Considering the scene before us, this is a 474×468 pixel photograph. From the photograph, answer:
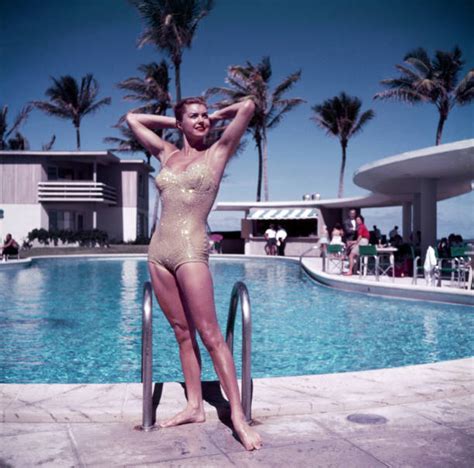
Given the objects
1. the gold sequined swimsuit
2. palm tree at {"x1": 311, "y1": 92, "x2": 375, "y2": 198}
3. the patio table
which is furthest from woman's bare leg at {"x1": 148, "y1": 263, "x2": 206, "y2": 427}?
palm tree at {"x1": 311, "y1": 92, "x2": 375, "y2": 198}

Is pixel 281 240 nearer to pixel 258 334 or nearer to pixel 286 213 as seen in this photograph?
pixel 286 213

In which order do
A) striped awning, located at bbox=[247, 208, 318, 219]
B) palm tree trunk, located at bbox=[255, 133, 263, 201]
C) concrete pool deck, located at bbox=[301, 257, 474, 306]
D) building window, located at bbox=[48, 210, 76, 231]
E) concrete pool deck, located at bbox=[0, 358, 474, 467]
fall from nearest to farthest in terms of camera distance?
concrete pool deck, located at bbox=[0, 358, 474, 467] → concrete pool deck, located at bbox=[301, 257, 474, 306] → striped awning, located at bbox=[247, 208, 318, 219] → building window, located at bbox=[48, 210, 76, 231] → palm tree trunk, located at bbox=[255, 133, 263, 201]

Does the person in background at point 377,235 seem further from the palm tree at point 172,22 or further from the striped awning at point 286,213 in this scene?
the palm tree at point 172,22

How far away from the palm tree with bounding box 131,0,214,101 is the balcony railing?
8.67 meters

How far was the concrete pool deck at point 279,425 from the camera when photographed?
2785 mm

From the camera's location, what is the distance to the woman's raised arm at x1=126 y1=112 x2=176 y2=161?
3.46m

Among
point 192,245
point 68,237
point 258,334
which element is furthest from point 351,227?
point 68,237

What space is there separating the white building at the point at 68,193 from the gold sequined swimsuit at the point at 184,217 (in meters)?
30.5

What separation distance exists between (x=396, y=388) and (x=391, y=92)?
3320 cm

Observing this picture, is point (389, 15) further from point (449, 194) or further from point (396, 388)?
point (449, 194)

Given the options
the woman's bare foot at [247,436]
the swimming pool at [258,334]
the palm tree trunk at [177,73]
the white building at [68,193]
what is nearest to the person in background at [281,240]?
the palm tree trunk at [177,73]

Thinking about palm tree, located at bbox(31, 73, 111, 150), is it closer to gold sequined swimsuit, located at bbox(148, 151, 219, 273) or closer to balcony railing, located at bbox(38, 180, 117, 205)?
balcony railing, located at bbox(38, 180, 117, 205)

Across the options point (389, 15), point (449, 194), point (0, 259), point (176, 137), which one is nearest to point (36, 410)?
point (389, 15)

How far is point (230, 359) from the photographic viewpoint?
3166mm
